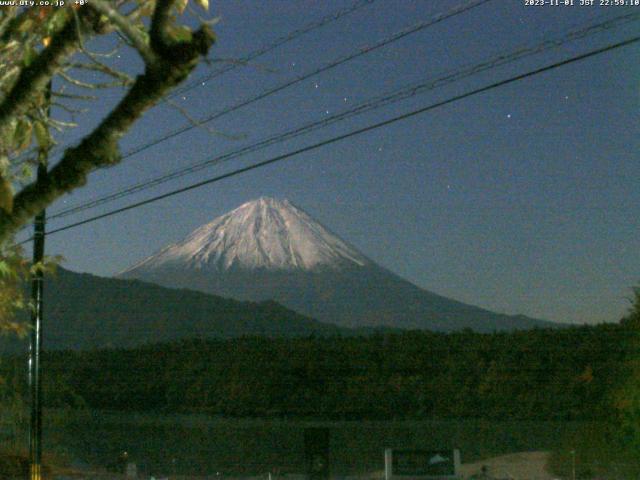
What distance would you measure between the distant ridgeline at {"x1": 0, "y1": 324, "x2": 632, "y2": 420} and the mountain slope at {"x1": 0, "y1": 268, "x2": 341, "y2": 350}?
20.3 metres

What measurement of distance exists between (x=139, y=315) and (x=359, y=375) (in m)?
37.0

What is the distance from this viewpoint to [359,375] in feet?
129

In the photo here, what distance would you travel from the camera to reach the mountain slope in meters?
69.6

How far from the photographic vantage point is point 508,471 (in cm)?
2519

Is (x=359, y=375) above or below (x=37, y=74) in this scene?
below

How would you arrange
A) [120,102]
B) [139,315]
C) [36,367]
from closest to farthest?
[120,102] < [36,367] < [139,315]

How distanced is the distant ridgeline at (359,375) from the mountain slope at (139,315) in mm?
20345

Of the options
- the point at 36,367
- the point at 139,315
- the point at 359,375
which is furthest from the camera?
the point at 139,315

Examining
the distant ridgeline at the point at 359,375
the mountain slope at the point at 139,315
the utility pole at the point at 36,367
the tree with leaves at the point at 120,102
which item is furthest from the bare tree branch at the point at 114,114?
the mountain slope at the point at 139,315

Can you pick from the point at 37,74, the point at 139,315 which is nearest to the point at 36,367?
the point at 37,74

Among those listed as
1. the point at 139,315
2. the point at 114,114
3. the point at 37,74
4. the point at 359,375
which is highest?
the point at 139,315

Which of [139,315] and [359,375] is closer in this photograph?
[359,375]

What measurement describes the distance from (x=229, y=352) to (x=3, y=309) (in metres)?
34.3

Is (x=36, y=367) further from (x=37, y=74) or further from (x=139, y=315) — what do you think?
(x=139, y=315)
